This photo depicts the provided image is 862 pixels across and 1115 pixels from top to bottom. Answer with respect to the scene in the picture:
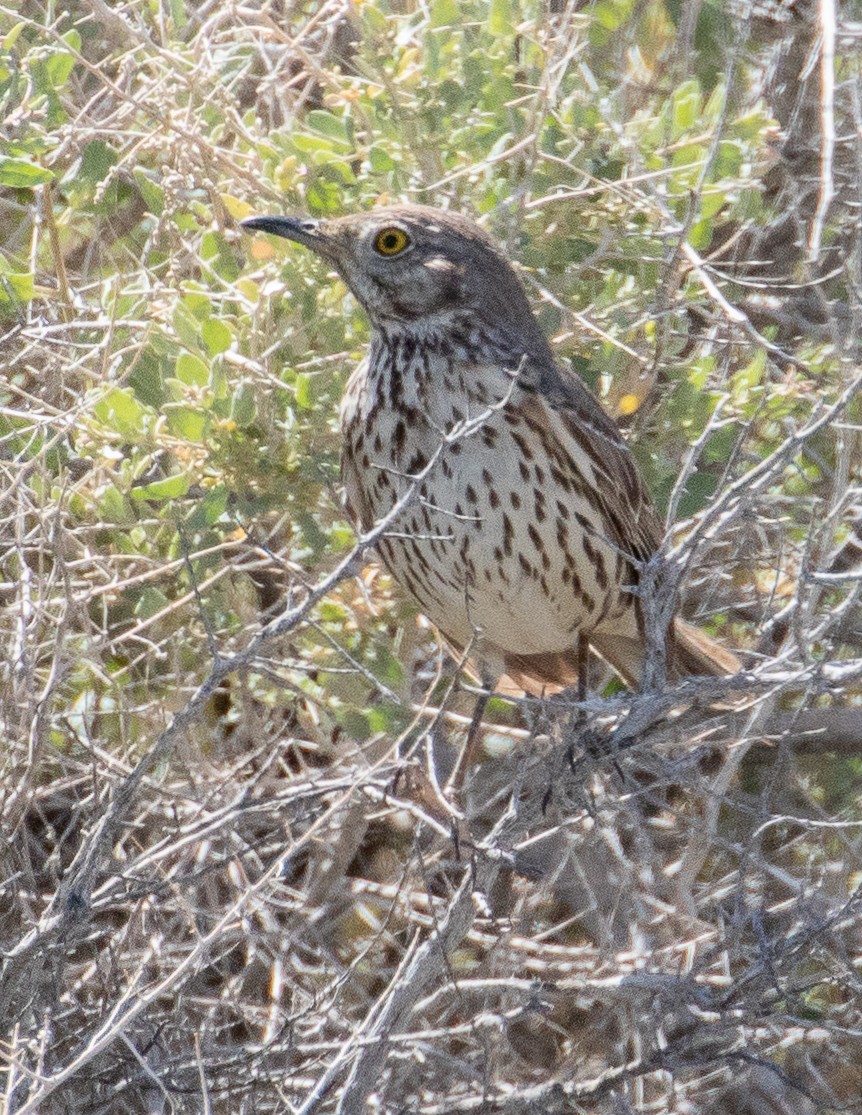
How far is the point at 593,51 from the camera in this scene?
218 inches

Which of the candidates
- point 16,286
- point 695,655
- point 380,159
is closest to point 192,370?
point 16,286

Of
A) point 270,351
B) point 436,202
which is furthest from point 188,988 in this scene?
point 436,202

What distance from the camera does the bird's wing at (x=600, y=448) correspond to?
472cm

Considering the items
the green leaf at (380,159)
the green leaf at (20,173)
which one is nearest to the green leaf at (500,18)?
the green leaf at (380,159)

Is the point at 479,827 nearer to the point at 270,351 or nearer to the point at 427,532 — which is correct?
the point at 427,532

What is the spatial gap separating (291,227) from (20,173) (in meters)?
0.76

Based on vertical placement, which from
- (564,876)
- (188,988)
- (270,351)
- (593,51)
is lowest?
(564,876)

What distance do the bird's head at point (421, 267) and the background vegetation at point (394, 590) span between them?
117 millimetres

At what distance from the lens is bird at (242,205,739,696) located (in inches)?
185

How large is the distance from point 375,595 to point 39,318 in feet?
4.31

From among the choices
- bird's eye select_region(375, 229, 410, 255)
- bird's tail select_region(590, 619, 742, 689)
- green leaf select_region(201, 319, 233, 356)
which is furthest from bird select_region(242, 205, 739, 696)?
green leaf select_region(201, 319, 233, 356)

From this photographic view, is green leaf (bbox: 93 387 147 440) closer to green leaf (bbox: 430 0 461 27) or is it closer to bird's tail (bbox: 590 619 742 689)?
green leaf (bbox: 430 0 461 27)

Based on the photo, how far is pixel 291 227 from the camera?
476 centimetres

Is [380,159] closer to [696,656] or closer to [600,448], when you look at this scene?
[600,448]
